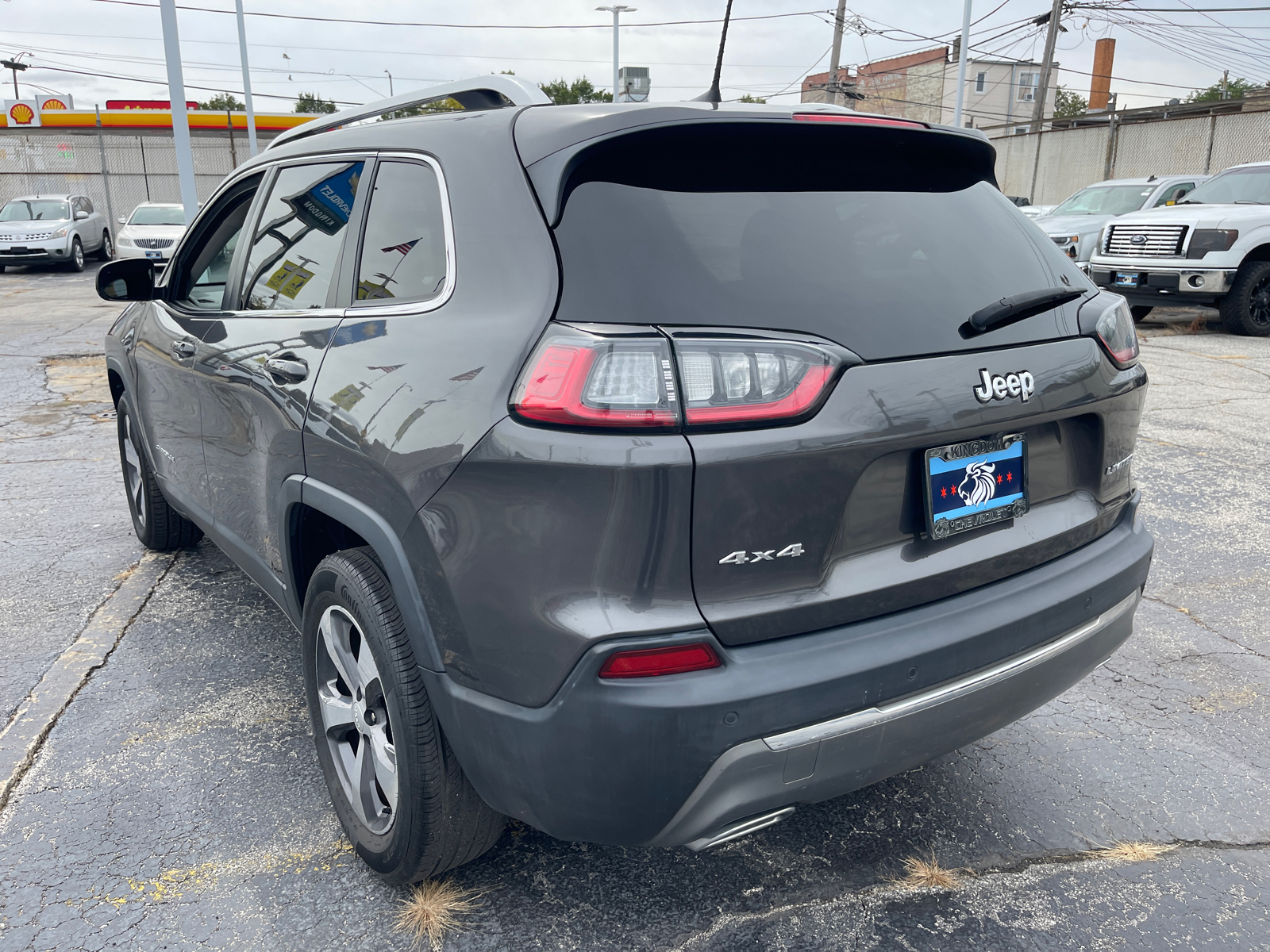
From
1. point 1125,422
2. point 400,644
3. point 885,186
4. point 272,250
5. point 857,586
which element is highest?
point 885,186

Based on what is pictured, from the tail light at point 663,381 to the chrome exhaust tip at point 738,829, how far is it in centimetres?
75

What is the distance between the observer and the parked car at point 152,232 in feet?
62.2

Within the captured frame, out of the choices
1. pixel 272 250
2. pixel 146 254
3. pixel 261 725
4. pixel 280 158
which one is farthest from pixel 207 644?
pixel 146 254

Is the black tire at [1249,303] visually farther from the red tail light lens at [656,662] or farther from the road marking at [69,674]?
the red tail light lens at [656,662]

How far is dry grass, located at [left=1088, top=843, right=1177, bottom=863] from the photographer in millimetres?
2469

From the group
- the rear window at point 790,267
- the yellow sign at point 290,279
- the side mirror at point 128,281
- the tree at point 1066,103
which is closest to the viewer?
the rear window at point 790,267

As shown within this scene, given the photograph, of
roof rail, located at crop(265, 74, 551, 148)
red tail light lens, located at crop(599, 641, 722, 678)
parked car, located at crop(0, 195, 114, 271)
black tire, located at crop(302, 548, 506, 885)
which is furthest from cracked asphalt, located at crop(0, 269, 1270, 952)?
parked car, located at crop(0, 195, 114, 271)

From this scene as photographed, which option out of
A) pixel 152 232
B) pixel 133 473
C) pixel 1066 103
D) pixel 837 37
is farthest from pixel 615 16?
pixel 1066 103

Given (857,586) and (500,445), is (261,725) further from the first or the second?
(857,586)

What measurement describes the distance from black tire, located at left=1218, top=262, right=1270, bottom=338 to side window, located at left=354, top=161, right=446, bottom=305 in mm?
12159

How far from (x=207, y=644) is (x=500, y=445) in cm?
244

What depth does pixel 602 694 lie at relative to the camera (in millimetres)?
1701

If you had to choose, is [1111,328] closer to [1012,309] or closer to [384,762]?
[1012,309]

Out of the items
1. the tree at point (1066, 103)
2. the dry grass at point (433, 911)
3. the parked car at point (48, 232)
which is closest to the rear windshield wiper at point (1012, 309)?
the dry grass at point (433, 911)
